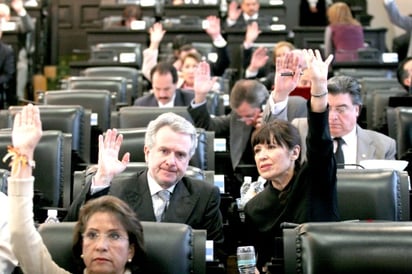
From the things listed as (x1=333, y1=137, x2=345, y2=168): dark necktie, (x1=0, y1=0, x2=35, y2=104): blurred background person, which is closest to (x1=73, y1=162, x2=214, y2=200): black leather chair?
(x1=333, y1=137, x2=345, y2=168): dark necktie

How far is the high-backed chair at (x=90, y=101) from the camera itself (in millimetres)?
A: 5961

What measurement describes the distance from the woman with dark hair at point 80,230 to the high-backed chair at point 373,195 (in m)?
1.08

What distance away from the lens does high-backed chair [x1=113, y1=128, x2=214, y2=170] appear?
14.6 feet

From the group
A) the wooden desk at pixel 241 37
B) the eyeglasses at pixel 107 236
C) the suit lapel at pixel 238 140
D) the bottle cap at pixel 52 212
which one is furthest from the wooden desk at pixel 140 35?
the eyeglasses at pixel 107 236

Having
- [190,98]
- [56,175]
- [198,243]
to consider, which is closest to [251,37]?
[190,98]

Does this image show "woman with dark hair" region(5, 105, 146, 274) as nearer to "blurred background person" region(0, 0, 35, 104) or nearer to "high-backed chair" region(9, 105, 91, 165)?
"high-backed chair" region(9, 105, 91, 165)

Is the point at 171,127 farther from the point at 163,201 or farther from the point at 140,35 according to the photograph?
the point at 140,35

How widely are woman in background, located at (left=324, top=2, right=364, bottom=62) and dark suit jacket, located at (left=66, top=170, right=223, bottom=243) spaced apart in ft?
19.6

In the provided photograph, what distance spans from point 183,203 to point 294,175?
0.44 metres

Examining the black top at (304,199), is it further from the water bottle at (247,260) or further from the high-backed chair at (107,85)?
the high-backed chair at (107,85)

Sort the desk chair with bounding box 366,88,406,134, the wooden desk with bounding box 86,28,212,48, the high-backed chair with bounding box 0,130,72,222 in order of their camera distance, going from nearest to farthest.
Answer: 1. the high-backed chair with bounding box 0,130,72,222
2. the desk chair with bounding box 366,88,406,134
3. the wooden desk with bounding box 86,28,212,48

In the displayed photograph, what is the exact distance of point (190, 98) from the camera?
6363mm

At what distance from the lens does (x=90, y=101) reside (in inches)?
238

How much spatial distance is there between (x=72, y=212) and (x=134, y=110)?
6.43ft
